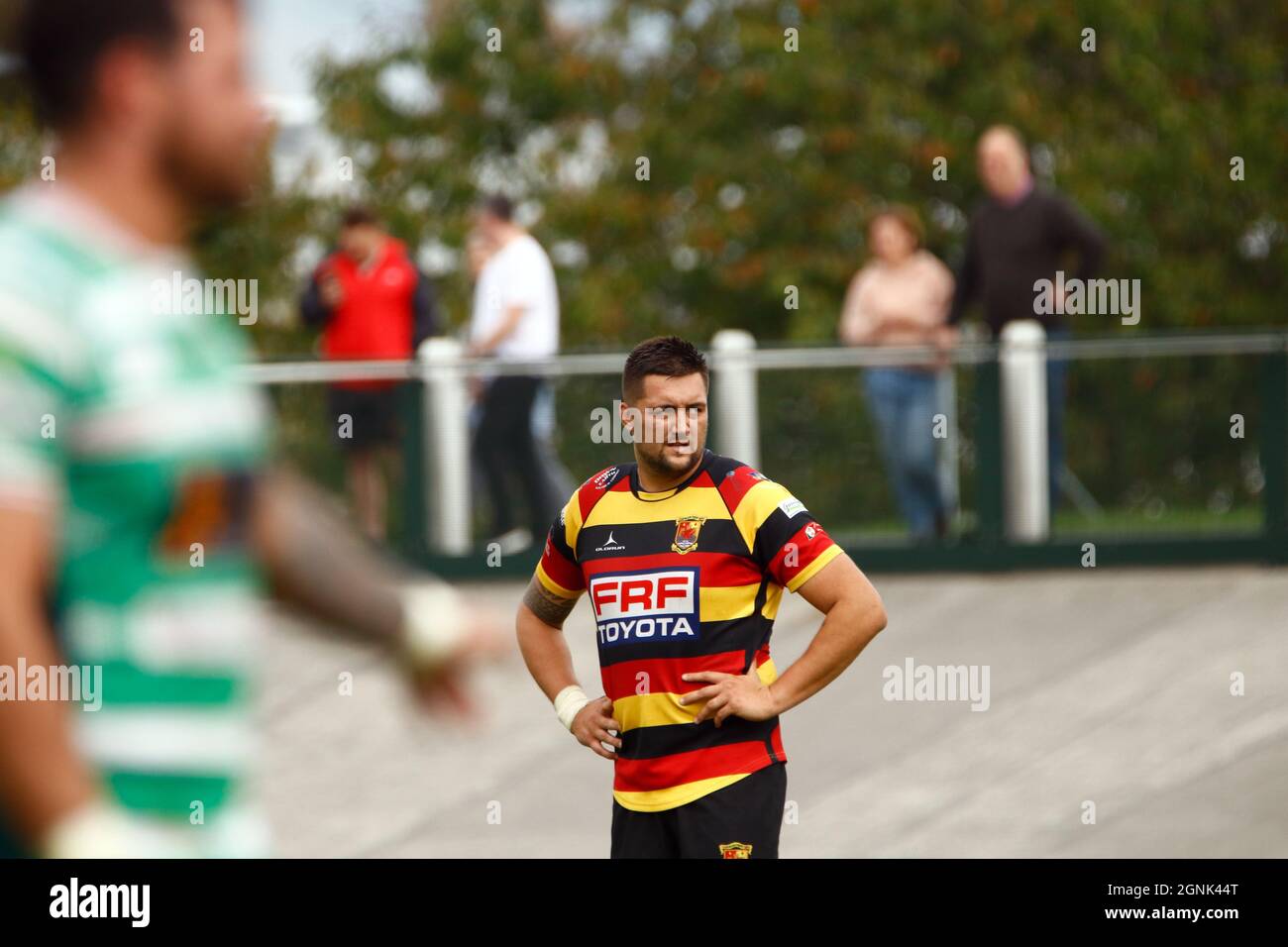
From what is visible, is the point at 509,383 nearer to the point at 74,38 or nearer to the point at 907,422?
the point at 907,422

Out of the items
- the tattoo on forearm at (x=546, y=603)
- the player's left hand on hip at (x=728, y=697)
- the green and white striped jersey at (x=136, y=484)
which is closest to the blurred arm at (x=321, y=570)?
the green and white striped jersey at (x=136, y=484)

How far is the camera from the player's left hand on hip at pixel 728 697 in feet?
16.5

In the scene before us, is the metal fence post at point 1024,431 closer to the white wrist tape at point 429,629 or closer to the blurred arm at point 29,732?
the white wrist tape at point 429,629

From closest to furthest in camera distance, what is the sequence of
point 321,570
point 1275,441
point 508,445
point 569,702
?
point 321,570 < point 569,702 < point 1275,441 < point 508,445

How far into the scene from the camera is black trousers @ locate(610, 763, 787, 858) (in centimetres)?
505

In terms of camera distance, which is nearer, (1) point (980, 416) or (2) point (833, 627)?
(2) point (833, 627)

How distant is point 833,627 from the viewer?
511cm

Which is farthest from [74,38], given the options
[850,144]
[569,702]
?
[850,144]

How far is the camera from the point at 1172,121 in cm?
2398

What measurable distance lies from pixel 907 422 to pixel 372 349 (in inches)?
129

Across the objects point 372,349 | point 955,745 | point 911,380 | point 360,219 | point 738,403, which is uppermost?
A: point 360,219

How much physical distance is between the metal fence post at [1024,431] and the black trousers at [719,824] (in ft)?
25.7
